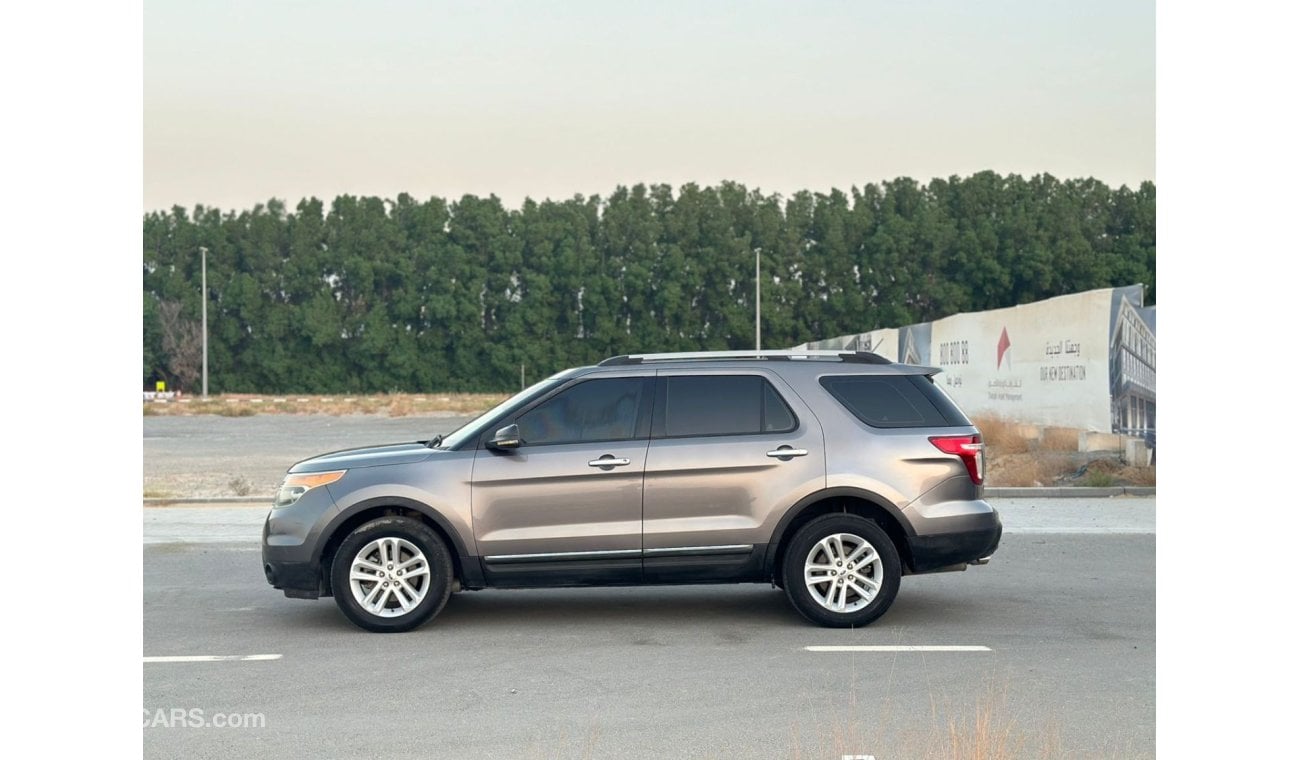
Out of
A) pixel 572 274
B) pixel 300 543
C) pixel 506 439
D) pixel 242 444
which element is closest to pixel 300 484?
pixel 300 543

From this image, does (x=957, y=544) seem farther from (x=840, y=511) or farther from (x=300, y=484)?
(x=300, y=484)

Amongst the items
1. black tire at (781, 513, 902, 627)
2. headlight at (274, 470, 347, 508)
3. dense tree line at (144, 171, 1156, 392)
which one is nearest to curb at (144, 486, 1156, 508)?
headlight at (274, 470, 347, 508)

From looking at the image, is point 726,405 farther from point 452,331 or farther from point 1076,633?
point 452,331

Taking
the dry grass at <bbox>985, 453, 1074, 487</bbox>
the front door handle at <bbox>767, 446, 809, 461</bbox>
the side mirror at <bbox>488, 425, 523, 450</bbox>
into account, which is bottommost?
the dry grass at <bbox>985, 453, 1074, 487</bbox>

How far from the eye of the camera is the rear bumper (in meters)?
9.12

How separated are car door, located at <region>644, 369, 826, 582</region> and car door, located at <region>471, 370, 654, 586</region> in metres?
0.16

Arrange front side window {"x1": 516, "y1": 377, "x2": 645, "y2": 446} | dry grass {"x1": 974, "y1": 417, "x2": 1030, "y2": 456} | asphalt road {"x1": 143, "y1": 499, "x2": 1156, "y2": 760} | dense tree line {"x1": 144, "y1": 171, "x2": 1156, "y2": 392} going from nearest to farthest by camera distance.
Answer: asphalt road {"x1": 143, "y1": 499, "x2": 1156, "y2": 760} → front side window {"x1": 516, "y1": 377, "x2": 645, "y2": 446} → dry grass {"x1": 974, "y1": 417, "x2": 1030, "y2": 456} → dense tree line {"x1": 144, "y1": 171, "x2": 1156, "y2": 392}

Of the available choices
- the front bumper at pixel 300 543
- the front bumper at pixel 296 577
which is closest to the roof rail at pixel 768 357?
the front bumper at pixel 300 543

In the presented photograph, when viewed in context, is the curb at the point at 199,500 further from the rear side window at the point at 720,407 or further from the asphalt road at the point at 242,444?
the rear side window at the point at 720,407

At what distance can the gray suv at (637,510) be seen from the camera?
8969 mm

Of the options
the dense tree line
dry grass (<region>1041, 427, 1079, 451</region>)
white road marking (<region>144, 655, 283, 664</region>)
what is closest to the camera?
white road marking (<region>144, 655, 283, 664</region>)

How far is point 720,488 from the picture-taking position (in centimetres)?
905

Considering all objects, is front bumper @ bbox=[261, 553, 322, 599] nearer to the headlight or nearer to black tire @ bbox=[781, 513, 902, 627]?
the headlight
